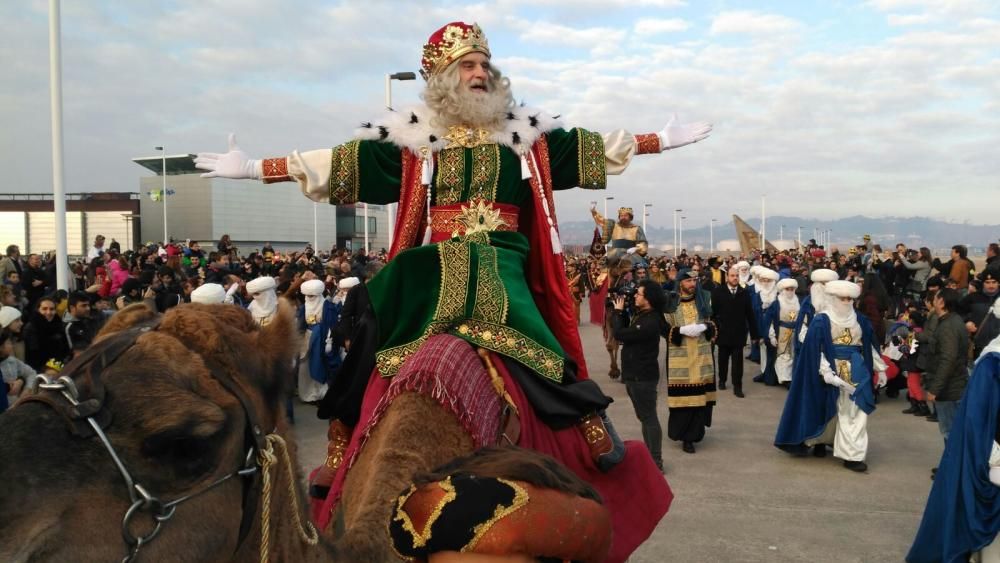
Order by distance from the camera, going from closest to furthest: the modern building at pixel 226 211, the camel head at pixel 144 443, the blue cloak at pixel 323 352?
1. the camel head at pixel 144 443
2. the blue cloak at pixel 323 352
3. the modern building at pixel 226 211

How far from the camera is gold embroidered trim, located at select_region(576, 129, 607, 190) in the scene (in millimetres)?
4426

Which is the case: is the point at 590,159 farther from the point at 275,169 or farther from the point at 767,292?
the point at 767,292

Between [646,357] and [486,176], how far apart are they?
18.6 ft

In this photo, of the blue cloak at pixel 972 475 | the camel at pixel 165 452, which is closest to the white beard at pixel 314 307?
the blue cloak at pixel 972 475

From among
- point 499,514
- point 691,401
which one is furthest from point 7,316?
point 499,514

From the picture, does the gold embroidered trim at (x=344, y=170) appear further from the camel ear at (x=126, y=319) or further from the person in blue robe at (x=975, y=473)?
the person in blue robe at (x=975, y=473)

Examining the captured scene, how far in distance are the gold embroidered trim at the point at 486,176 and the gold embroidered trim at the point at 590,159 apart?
58 cm

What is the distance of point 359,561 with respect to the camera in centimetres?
220

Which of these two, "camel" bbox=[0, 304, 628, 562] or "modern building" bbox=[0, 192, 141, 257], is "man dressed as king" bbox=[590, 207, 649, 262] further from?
"modern building" bbox=[0, 192, 141, 257]

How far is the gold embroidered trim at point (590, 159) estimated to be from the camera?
4.43 metres

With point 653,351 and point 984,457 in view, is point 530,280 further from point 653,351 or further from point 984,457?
point 653,351

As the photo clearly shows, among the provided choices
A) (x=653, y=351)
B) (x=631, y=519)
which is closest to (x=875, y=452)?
(x=653, y=351)

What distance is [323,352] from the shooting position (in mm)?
12609

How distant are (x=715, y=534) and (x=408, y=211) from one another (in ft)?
Result: 15.3
